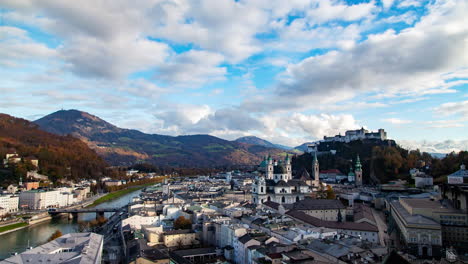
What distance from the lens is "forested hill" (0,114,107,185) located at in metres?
60.2

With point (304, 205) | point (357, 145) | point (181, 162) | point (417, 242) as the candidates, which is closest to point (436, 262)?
point (417, 242)

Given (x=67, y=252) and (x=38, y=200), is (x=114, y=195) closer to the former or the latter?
(x=38, y=200)

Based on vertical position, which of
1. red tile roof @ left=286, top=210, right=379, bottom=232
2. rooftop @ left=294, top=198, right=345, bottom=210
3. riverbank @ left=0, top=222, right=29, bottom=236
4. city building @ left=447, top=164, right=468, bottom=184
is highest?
city building @ left=447, top=164, right=468, bottom=184

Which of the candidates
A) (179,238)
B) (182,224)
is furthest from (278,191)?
(179,238)

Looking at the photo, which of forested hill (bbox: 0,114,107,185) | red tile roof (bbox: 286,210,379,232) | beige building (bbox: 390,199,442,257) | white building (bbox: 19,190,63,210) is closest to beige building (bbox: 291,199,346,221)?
red tile roof (bbox: 286,210,379,232)

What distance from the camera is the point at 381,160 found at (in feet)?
172

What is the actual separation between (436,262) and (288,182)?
73.6ft

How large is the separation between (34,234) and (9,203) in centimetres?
1492

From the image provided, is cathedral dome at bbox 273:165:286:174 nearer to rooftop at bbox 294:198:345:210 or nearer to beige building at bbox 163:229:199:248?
rooftop at bbox 294:198:345:210

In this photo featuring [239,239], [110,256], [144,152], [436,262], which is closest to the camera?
[436,262]

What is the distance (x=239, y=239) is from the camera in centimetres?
2098

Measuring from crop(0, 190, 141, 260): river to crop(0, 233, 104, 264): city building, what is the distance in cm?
538

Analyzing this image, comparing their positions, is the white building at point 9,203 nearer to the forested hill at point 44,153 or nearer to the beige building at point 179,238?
the forested hill at point 44,153

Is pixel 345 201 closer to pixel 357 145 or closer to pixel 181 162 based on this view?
pixel 357 145
